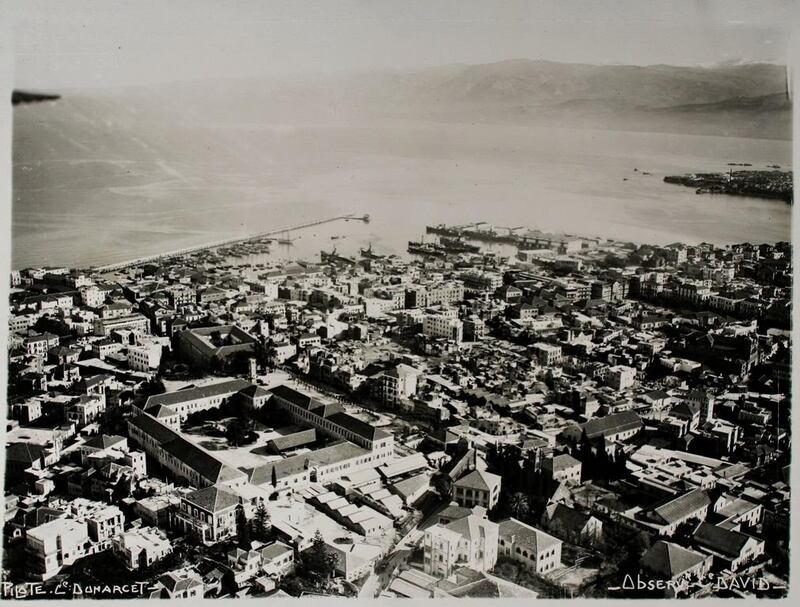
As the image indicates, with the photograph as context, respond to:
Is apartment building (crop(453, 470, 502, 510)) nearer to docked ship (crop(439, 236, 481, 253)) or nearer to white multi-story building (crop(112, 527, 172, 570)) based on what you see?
white multi-story building (crop(112, 527, 172, 570))

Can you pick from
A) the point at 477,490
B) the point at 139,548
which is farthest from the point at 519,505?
the point at 139,548

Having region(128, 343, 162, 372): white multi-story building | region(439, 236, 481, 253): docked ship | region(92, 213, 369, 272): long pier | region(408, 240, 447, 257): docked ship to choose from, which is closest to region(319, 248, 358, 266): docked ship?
region(92, 213, 369, 272): long pier

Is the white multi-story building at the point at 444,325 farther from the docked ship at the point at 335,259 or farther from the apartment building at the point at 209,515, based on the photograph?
the apartment building at the point at 209,515

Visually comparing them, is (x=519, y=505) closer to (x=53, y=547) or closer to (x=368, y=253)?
(x=368, y=253)

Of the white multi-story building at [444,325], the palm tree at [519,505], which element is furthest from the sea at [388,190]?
the palm tree at [519,505]

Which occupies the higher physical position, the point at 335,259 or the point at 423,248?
the point at 423,248

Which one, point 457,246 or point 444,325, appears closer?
point 444,325
